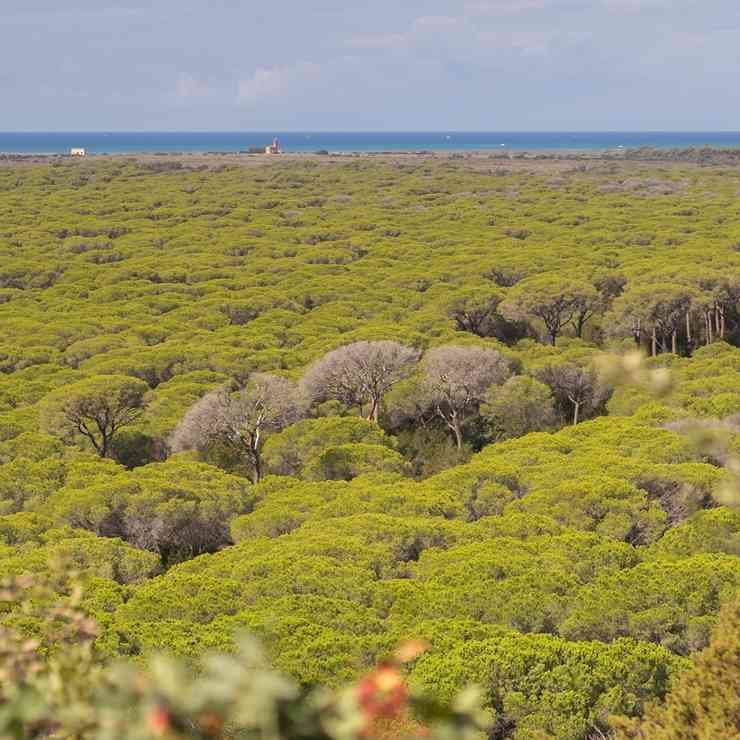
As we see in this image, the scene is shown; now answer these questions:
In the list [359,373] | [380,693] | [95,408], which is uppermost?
[380,693]

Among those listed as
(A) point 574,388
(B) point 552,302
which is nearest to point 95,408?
(A) point 574,388

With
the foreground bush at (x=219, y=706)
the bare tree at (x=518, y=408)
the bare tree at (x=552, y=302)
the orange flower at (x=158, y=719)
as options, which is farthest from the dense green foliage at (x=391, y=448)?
the orange flower at (x=158, y=719)

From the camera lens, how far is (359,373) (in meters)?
27.3

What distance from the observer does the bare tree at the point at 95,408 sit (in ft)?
81.6

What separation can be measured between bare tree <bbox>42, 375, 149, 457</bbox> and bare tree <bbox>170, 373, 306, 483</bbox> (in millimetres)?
2351

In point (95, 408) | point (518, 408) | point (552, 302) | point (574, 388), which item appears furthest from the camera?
point (552, 302)

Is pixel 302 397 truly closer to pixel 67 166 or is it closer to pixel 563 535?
pixel 563 535

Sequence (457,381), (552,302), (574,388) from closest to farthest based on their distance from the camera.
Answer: (457,381), (574,388), (552,302)

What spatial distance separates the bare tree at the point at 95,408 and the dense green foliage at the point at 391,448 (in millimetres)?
93

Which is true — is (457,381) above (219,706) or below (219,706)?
below

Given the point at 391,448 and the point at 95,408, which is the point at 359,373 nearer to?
the point at 391,448

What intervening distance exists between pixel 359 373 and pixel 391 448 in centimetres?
368

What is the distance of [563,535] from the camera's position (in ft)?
51.0

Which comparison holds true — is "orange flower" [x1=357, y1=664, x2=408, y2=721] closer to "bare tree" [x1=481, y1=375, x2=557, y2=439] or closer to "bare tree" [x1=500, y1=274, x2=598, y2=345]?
"bare tree" [x1=481, y1=375, x2=557, y2=439]
